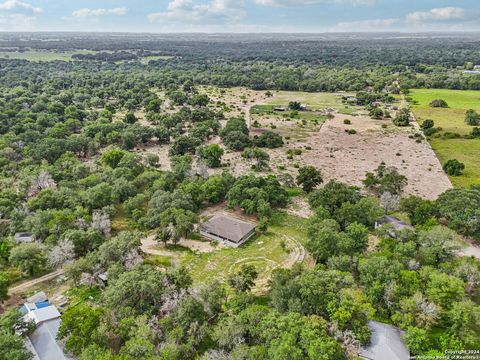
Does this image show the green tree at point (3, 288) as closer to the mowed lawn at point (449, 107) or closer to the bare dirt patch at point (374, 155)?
the bare dirt patch at point (374, 155)

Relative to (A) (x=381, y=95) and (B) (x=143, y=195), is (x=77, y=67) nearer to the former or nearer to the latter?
(A) (x=381, y=95)

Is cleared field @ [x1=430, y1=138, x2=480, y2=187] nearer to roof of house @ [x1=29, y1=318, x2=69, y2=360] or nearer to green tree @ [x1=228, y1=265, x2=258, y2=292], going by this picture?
green tree @ [x1=228, y1=265, x2=258, y2=292]

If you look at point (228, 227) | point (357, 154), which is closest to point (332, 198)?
point (228, 227)

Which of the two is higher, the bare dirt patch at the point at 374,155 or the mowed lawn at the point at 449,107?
the mowed lawn at the point at 449,107

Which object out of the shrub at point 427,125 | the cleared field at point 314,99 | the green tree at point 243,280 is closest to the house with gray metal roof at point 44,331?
the green tree at point 243,280

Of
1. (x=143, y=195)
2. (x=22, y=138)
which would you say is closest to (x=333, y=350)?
(x=143, y=195)

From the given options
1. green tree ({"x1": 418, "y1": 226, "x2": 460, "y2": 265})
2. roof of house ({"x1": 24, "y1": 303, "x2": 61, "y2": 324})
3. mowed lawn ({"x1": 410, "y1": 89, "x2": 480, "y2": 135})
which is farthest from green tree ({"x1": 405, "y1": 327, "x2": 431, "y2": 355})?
mowed lawn ({"x1": 410, "y1": 89, "x2": 480, "y2": 135})

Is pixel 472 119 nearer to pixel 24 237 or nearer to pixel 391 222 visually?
pixel 391 222
